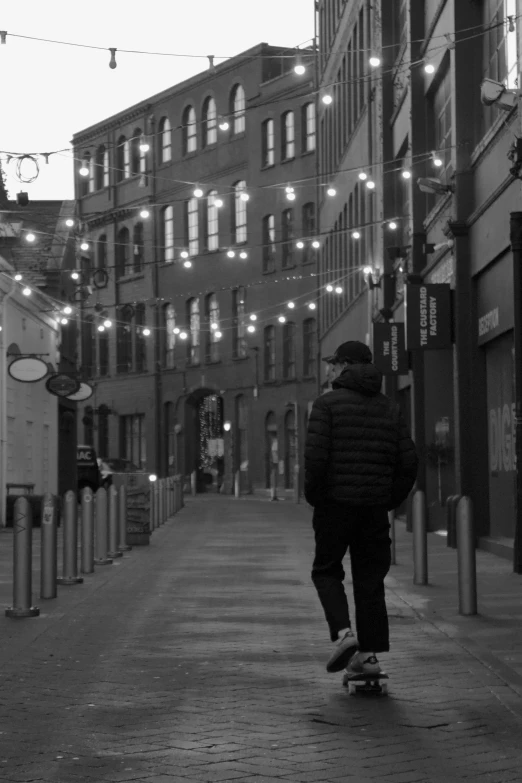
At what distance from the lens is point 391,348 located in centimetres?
2853

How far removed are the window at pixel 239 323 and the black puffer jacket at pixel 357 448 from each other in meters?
52.1

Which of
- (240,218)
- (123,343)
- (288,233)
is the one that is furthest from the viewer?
(123,343)

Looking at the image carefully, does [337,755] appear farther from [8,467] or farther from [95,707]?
[8,467]

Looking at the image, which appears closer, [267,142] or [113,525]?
[113,525]

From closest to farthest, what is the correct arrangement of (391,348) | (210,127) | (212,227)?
(391,348) < (212,227) < (210,127)

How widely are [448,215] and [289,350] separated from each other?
3421cm

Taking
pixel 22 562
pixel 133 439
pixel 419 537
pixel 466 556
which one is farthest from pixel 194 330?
pixel 466 556

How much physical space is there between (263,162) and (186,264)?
196 inches

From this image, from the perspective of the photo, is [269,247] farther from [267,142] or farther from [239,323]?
[267,142]

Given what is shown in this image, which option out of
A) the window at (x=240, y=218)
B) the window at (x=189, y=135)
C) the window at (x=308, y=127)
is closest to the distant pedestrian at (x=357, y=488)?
the window at (x=308, y=127)

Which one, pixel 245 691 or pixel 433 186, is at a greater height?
pixel 433 186

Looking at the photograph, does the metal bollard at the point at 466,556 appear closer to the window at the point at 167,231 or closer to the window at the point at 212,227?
the window at the point at 212,227

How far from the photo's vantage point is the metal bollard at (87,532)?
16.6 m

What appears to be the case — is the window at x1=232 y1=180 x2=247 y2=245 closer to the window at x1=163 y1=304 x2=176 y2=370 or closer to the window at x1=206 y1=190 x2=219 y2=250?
the window at x1=206 y1=190 x2=219 y2=250
